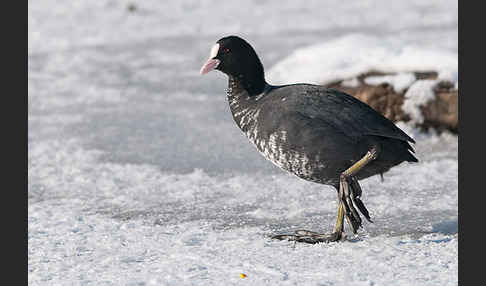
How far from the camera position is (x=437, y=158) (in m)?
6.97

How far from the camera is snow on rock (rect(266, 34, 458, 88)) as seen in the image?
802cm

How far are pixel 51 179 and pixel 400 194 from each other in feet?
9.19

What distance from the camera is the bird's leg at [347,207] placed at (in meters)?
4.75

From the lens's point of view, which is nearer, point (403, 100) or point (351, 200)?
point (351, 200)

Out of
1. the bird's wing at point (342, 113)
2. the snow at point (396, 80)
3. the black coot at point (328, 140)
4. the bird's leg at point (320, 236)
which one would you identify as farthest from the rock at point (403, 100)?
the bird's leg at point (320, 236)

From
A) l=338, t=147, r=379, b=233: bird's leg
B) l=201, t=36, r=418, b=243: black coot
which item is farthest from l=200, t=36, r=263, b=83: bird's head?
l=338, t=147, r=379, b=233: bird's leg

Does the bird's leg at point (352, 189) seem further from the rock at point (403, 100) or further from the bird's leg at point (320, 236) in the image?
the rock at point (403, 100)

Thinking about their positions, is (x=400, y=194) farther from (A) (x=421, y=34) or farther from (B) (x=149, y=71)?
(A) (x=421, y=34)

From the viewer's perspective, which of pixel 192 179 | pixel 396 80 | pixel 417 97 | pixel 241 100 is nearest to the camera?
pixel 241 100

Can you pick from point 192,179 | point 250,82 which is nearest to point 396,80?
point 192,179

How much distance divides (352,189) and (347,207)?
113 mm

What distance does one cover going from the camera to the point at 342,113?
4.80 meters

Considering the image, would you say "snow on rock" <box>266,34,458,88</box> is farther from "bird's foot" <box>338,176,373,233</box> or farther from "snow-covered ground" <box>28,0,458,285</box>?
"bird's foot" <box>338,176,373,233</box>

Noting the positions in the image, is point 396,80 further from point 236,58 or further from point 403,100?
point 236,58
